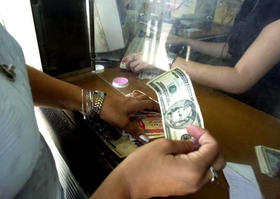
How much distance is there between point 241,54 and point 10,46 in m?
0.80

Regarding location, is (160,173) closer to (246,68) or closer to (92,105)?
(92,105)

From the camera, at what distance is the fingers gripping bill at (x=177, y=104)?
0.63 m

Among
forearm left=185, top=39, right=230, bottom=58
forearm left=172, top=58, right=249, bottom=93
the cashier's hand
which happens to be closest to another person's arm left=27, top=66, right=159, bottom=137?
the cashier's hand

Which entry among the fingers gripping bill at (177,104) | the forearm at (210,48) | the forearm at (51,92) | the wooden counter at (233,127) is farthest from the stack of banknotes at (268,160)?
the forearm at (51,92)

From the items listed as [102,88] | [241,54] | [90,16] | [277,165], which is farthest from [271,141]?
→ [90,16]

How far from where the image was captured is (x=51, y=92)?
2.22 feet

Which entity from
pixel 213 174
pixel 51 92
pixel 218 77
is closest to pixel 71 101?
pixel 51 92

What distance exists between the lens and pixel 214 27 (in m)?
0.91

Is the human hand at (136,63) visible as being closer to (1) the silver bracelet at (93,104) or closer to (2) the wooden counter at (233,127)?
(2) the wooden counter at (233,127)

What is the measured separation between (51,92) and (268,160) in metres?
0.66

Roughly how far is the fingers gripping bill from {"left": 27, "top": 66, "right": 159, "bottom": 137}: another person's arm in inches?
3.3

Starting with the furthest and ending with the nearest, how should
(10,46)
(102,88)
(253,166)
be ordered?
(102,88) → (253,166) → (10,46)

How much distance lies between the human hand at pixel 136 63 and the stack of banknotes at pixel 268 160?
1.89 ft

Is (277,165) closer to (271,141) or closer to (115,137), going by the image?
(271,141)
